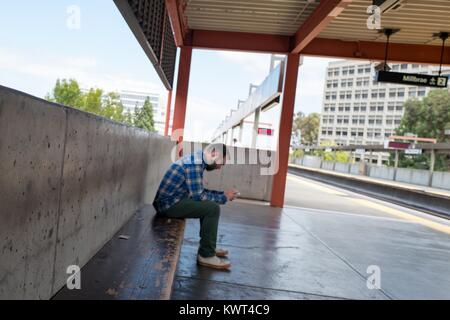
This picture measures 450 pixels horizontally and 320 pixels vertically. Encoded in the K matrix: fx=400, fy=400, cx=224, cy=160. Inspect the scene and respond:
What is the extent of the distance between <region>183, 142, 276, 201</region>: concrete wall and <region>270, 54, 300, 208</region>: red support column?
658 millimetres

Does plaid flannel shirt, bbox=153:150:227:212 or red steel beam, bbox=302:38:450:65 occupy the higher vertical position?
red steel beam, bbox=302:38:450:65

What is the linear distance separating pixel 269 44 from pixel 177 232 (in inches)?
277

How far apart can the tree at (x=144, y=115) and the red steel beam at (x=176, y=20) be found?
1.73 m

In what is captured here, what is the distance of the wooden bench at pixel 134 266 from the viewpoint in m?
2.66

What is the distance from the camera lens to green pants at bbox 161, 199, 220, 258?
432 centimetres

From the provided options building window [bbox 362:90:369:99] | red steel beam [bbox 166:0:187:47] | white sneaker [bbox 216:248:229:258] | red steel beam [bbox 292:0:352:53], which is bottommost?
white sneaker [bbox 216:248:229:258]

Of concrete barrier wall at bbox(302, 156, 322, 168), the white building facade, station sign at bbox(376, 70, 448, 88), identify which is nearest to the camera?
station sign at bbox(376, 70, 448, 88)

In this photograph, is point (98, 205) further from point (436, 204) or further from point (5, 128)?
point (436, 204)

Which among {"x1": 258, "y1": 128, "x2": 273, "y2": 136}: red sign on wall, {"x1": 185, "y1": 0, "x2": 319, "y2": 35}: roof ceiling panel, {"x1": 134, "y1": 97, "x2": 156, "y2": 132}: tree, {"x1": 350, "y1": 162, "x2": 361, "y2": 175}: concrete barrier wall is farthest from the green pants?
{"x1": 350, "y1": 162, "x2": 361, "y2": 175}: concrete barrier wall

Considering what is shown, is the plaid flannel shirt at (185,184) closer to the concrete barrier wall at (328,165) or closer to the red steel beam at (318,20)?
the red steel beam at (318,20)

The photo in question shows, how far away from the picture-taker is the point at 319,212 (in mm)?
9961

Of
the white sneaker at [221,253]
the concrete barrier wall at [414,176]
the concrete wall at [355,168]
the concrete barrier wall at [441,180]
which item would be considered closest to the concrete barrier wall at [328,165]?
the concrete wall at [355,168]

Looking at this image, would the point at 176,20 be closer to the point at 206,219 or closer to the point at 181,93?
the point at 181,93

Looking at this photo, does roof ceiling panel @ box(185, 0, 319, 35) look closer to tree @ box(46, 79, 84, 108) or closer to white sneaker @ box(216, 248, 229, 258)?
white sneaker @ box(216, 248, 229, 258)
